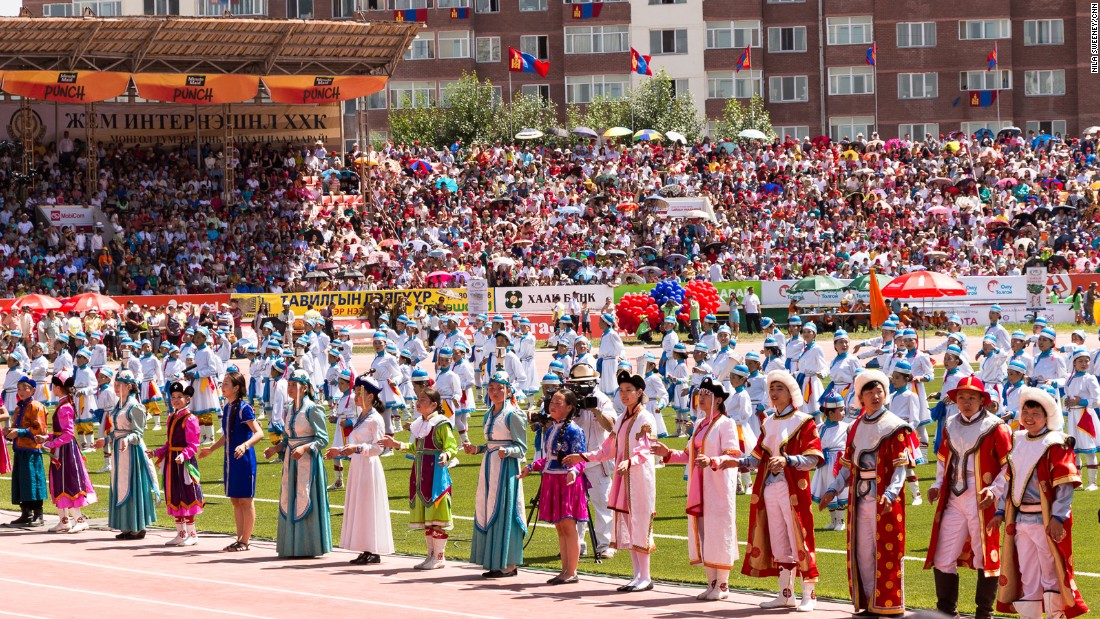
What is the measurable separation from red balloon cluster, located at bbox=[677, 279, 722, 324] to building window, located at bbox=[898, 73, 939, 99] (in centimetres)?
3378

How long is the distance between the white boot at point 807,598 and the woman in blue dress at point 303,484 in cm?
514

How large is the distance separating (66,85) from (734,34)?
38.7 m

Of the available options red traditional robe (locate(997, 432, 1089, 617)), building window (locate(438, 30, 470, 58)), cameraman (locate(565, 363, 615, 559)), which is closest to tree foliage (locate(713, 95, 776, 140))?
building window (locate(438, 30, 470, 58))

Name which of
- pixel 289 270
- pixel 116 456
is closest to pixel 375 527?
Answer: pixel 116 456

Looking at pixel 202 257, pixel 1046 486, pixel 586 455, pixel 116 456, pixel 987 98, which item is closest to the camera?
pixel 1046 486

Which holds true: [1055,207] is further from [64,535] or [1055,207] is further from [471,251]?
[64,535]

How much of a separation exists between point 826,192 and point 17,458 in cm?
4268

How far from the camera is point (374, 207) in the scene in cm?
5606

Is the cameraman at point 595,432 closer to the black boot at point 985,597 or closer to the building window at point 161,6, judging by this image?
the black boot at point 985,597

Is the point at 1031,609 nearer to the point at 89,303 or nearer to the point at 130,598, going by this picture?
the point at 130,598

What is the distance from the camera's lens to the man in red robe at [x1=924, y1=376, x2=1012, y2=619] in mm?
11875

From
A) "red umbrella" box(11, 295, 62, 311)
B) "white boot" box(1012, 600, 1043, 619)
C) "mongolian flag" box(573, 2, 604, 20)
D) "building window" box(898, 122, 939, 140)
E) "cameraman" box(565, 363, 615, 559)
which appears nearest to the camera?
"white boot" box(1012, 600, 1043, 619)

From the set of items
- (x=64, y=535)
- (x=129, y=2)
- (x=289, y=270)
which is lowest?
(x=64, y=535)

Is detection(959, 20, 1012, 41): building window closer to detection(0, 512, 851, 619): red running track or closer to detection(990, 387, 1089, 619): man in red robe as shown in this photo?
detection(0, 512, 851, 619): red running track
